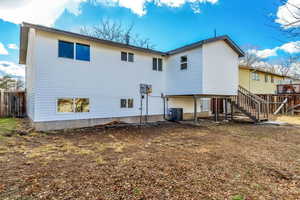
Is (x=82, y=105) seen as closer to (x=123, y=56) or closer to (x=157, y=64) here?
(x=123, y=56)

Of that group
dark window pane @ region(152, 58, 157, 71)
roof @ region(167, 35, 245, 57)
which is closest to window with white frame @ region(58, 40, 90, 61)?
dark window pane @ region(152, 58, 157, 71)

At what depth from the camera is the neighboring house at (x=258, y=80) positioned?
18844 mm

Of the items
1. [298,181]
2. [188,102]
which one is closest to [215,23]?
[188,102]

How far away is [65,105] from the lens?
366 inches

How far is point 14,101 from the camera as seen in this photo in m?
13.0

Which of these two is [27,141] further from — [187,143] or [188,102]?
[188,102]

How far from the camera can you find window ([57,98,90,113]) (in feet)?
30.1

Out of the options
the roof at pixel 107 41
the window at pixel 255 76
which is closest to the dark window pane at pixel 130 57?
the roof at pixel 107 41

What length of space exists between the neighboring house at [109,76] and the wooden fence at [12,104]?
7.98 feet

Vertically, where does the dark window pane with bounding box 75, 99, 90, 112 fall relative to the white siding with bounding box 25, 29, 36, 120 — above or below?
below

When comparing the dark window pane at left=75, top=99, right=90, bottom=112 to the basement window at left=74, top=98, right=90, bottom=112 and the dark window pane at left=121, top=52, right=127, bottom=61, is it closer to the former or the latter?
the basement window at left=74, top=98, right=90, bottom=112

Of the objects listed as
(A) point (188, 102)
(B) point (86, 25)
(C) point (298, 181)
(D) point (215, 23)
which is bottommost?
(C) point (298, 181)

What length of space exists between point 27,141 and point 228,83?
466 inches

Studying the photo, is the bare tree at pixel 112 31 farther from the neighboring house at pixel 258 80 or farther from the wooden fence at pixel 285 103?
the wooden fence at pixel 285 103
